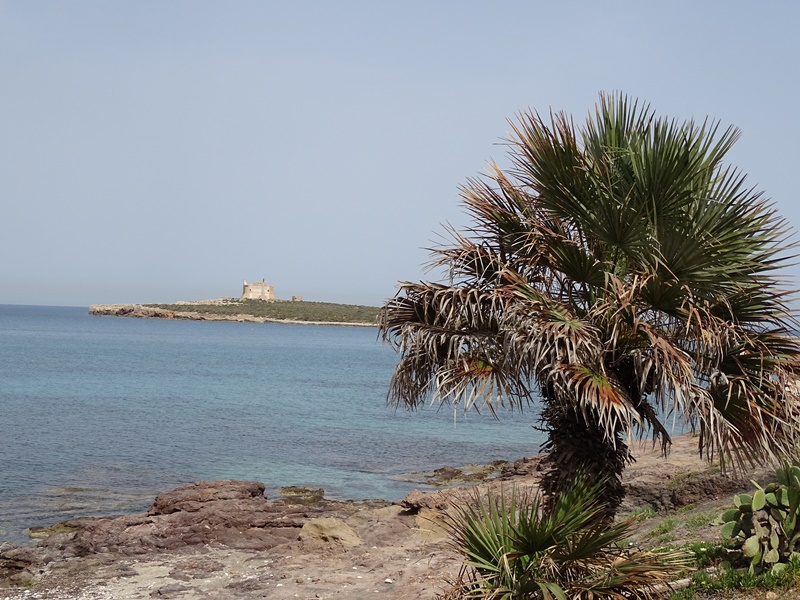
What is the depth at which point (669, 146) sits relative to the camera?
22.2ft

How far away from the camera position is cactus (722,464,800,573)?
704 cm

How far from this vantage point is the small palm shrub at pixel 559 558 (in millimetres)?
6105

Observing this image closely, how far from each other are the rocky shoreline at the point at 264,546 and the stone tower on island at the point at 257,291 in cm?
16441

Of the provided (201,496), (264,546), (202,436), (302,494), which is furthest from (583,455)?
(202,436)

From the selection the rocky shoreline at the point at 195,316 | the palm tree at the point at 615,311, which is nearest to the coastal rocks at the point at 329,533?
the palm tree at the point at 615,311

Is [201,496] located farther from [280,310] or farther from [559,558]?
[280,310]

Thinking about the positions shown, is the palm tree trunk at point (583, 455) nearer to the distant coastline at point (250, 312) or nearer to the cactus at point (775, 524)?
the cactus at point (775, 524)

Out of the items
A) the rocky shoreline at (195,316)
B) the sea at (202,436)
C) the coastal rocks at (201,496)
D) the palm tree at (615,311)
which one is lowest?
the sea at (202,436)

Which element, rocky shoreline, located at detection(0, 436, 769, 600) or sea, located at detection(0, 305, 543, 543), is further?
sea, located at detection(0, 305, 543, 543)

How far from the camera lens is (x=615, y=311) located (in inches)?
259

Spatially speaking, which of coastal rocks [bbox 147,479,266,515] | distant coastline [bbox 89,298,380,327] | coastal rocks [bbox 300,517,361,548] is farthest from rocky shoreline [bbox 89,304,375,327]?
coastal rocks [bbox 300,517,361,548]

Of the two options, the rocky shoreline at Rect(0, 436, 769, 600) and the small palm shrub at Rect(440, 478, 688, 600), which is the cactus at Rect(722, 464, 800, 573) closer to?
the small palm shrub at Rect(440, 478, 688, 600)

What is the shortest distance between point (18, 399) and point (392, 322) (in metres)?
34.9

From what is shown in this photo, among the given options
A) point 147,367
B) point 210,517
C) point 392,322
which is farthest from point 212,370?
point 392,322
